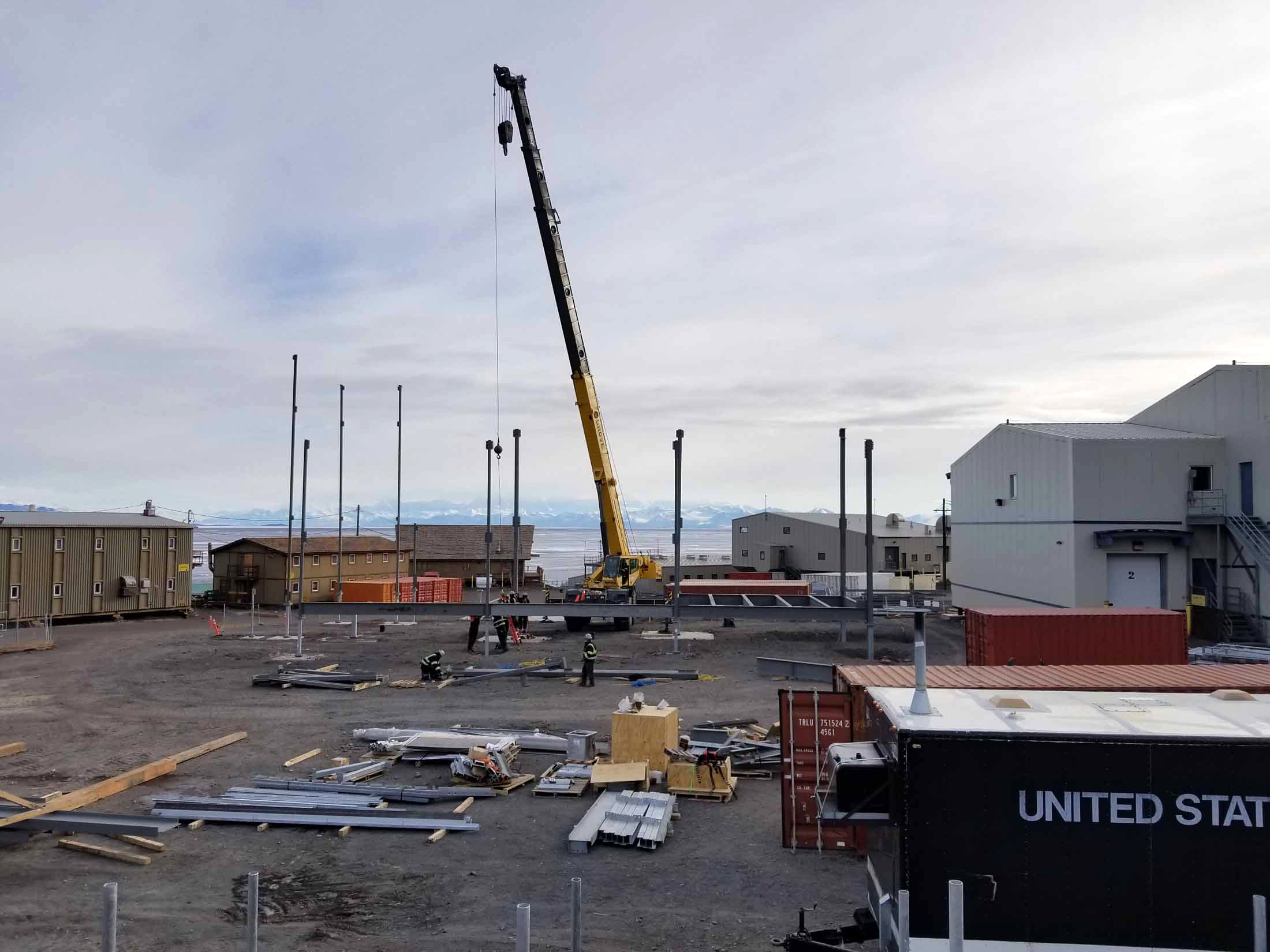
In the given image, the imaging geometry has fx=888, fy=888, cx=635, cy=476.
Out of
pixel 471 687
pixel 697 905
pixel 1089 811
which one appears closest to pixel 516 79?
pixel 471 687

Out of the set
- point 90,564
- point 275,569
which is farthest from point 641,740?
point 275,569

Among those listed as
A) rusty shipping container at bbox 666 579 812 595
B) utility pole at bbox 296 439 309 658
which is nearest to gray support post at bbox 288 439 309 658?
utility pole at bbox 296 439 309 658

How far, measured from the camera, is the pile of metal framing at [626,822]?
44.0 ft

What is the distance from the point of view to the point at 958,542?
49.0m

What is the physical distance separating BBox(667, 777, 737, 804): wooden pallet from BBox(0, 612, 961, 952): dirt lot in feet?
0.60

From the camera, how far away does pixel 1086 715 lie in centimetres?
800

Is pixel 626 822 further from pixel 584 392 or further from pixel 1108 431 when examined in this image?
pixel 1108 431

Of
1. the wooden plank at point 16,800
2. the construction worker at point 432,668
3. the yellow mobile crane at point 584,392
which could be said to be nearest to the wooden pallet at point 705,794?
the wooden plank at point 16,800

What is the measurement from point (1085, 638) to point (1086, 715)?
1917cm

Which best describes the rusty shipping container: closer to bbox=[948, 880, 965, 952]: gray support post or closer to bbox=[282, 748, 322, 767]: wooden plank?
bbox=[282, 748, 322, 767]: wooden plank

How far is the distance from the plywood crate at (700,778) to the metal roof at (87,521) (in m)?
38.4

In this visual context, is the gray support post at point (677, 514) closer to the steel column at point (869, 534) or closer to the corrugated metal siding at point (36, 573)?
the steel column at point (869, 534)

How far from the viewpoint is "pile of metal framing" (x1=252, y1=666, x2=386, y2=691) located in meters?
27.0

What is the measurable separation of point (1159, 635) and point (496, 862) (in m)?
20.2
